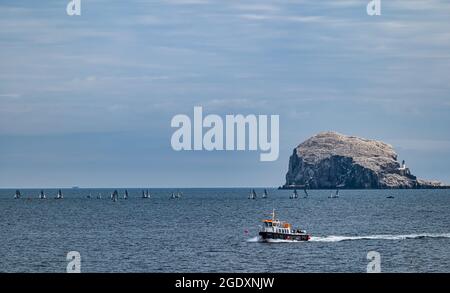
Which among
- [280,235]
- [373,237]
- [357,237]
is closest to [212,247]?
[280,235]

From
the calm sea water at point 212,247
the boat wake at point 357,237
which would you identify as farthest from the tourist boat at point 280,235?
the calm sea water at point 212,247

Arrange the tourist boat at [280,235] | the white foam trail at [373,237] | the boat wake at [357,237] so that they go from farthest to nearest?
1. the white foam trail at [373,237]
2. the boat wake at [357,237]
3. the tourist boat at [280,235]

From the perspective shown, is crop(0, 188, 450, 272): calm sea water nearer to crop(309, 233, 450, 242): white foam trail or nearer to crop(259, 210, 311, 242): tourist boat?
crop(309, 233, 450, 242): white foam trail

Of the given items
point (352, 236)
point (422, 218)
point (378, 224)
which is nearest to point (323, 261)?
point (352, 236)

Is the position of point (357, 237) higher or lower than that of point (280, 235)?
lower

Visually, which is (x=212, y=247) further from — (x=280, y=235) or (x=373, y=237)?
(x=373, y=237)

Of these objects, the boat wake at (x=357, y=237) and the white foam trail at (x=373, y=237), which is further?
the white foam trail at (x=373, y=237)

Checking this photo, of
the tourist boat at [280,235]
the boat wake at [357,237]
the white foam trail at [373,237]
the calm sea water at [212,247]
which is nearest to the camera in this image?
the calm sea water at [212,247]

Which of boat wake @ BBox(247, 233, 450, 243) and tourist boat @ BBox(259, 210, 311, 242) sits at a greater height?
tourist boat @ BBox(259, 210, 311, 242)

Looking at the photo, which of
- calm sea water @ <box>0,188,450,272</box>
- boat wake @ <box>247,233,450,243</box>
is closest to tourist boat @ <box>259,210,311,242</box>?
boat wake @ <box>247,233,450,243</box>

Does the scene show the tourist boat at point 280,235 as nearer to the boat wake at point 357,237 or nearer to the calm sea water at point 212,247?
the boat wake at point 357,237
